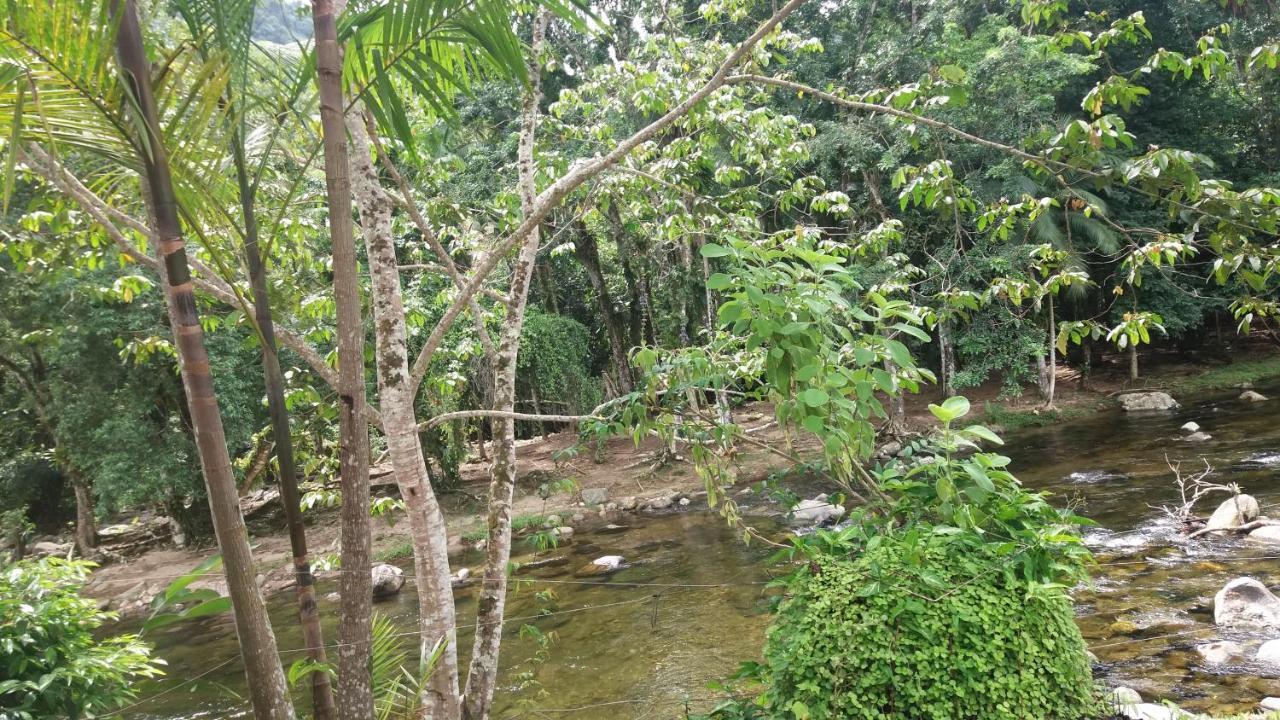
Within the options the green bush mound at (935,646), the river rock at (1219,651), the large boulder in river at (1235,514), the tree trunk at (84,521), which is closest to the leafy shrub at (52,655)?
the green bush mound at (935,646)

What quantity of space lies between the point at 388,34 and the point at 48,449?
17.5 metres

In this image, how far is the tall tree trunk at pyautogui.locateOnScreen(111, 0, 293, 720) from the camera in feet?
4.09

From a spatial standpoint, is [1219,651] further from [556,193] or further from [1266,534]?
[556,193]

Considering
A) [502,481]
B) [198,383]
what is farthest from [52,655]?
[198,383]

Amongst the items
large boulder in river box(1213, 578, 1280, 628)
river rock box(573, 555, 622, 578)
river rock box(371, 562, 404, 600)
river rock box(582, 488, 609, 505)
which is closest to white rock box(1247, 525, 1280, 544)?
large boulder in river box(1213, 578, 1280, 628)

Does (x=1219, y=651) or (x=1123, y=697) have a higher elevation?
(x=1123, y=697)

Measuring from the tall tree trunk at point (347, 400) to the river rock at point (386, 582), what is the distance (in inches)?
316

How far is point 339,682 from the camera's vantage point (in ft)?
4.68

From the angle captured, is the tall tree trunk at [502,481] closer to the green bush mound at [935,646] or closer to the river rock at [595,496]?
the green bush mound at [935,646]

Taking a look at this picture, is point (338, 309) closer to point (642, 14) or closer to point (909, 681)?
point (909, 681)

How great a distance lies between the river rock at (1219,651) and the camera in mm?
4398

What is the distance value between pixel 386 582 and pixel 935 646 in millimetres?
8064

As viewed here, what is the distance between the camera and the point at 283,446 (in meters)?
1.56

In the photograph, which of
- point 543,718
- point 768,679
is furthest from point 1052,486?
point 768,679
